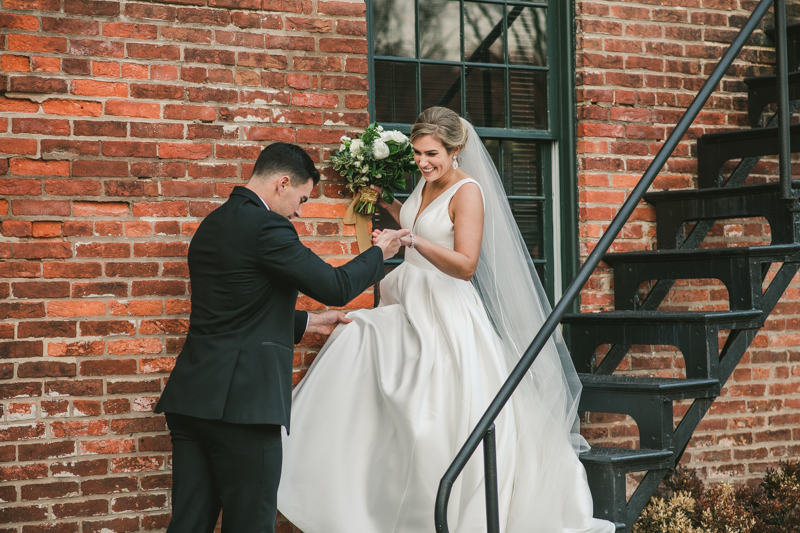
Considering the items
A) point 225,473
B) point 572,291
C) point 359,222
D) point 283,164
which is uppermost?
point 283,164

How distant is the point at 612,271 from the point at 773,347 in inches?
48.3

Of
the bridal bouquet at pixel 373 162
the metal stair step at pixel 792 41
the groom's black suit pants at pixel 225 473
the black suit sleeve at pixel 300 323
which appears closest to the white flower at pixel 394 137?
the bridal bouquet at pixel 373 162

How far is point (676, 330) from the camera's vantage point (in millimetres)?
3590

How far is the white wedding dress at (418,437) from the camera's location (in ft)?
10.6

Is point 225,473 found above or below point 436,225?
below

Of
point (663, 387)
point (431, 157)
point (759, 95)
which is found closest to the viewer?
point (663, 387)

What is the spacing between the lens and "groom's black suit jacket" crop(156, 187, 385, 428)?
2771 millimetres

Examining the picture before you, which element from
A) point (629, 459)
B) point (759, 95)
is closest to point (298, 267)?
point (629, 459)

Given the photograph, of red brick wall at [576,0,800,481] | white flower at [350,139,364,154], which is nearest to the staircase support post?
red brick wall at [576,0,800,481]

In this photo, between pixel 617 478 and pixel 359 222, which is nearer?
pixel 617 478

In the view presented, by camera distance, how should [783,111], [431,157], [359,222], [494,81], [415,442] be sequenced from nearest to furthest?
[415,442] < [431,157] < [783,111] < [359,222] < [494,81]

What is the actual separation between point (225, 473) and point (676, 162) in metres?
3.19

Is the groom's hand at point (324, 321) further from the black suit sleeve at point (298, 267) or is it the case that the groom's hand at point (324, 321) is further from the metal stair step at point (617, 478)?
the metal stair step at point (617, 478)

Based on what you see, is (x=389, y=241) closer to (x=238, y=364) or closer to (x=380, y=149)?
(x=380, y=149)
